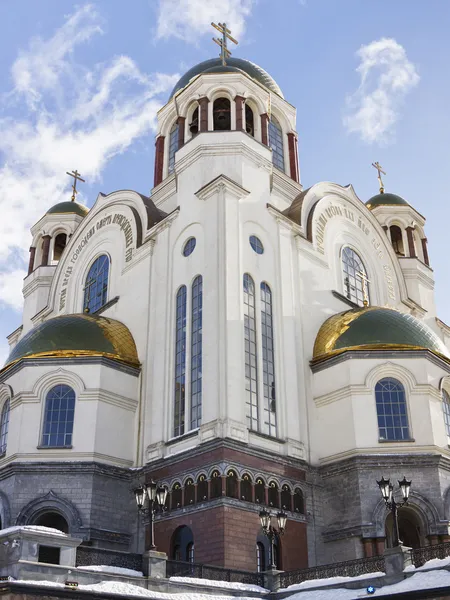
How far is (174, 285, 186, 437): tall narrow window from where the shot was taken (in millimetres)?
27375

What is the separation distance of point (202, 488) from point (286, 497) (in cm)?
299

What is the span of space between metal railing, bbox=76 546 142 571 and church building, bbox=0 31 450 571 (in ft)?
12.8

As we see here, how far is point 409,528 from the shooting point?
89.1 ft

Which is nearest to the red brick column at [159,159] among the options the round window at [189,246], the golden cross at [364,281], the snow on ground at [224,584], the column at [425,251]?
the round window at [189,246]

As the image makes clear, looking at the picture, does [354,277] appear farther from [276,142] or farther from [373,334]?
[276,142]

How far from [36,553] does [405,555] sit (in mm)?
8763

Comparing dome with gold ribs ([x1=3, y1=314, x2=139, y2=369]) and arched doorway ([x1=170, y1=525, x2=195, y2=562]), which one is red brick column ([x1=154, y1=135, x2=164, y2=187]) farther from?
arched doorway ([x1=170, y1=525, x2=195, y2=562])

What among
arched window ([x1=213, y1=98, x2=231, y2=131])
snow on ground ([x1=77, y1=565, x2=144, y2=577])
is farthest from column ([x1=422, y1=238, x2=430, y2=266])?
snow on ground ([x1=77, y1=565, x2=144, y2=577])

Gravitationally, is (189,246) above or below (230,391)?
above

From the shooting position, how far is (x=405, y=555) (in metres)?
19.1

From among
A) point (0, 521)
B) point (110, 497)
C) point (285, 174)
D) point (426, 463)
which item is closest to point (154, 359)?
point (110, 497)

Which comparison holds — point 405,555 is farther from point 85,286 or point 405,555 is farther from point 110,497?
point 85,286

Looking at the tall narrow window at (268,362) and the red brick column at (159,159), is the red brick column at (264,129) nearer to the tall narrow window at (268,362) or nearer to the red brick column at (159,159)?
the red brick column at (159,159)

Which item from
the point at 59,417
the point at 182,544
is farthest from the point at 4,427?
the point at 182,544
